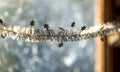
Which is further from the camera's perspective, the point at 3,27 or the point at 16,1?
the point at 16,1

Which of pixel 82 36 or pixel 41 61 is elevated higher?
pixel 82 36

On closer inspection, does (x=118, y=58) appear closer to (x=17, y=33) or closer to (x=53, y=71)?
(x=53, y=71)

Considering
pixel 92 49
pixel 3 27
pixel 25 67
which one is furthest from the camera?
pixel 92 49

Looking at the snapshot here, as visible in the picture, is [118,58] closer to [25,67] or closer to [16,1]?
[25,67]

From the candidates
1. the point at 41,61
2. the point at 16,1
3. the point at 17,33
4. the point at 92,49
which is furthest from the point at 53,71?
the point at 17,33

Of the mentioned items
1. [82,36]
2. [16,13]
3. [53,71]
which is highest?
[16,13]

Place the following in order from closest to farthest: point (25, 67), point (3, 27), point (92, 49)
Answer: point (3, 27), point (25, 67), point (92, 49)

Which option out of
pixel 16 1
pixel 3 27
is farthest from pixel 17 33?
pixel 16 1
